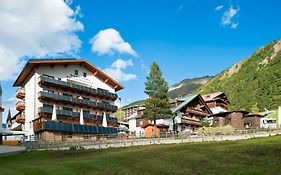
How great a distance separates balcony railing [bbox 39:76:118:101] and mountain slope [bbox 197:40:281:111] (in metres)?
46.7

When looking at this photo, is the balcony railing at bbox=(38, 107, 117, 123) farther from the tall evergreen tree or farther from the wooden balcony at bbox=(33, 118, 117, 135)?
the tall evergreen tree

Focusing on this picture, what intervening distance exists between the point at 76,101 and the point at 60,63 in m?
8.17

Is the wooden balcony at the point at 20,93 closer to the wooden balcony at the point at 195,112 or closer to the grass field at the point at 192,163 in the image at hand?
the wooden balcony at the point at 195,112

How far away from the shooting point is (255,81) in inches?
5089

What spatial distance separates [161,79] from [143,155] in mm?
43190

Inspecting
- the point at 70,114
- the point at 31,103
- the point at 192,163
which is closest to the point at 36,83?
the point at 31,103

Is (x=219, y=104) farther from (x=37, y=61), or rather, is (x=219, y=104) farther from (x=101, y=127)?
(x=37, y=61)

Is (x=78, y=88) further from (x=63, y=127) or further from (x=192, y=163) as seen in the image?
(x=192, y=163)

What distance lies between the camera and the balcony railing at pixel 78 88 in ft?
242

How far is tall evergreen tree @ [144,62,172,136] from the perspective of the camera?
7369 cm

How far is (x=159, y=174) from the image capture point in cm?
2603

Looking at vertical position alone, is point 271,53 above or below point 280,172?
above

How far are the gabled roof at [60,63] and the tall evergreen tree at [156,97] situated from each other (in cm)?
1416

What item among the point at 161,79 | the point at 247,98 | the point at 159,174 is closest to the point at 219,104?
the point at 247,98
